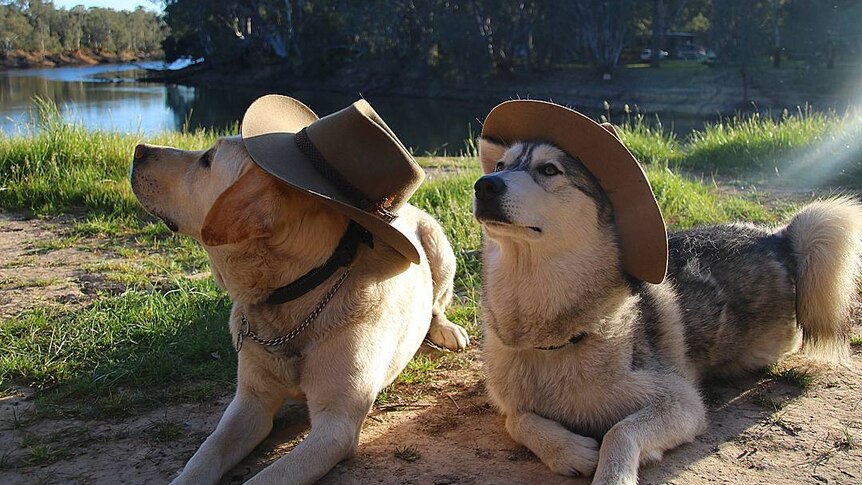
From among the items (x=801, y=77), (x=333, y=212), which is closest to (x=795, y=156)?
Answer: (x=333, y=212)

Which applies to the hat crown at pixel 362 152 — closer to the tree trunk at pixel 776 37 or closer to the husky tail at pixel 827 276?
the husky tail at pixel 827 276

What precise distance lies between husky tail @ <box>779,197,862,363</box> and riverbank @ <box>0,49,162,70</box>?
278 ft

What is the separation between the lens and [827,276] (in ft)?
13.7

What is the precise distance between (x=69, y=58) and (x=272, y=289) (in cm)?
10286

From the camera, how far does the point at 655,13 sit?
48.1 meters

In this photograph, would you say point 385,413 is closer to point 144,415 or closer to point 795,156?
Result: point 144,415

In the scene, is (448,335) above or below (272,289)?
below

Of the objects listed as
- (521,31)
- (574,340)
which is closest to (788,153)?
(574,340)

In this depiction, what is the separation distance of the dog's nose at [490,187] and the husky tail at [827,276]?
2.05m

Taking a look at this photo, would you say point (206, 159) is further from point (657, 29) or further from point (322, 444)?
point (657, 29)

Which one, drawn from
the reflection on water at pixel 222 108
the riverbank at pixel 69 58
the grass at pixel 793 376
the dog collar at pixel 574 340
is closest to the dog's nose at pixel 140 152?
the dog collar at pixel 574 340

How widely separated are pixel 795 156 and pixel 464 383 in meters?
8.07

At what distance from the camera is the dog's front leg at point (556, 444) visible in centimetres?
317

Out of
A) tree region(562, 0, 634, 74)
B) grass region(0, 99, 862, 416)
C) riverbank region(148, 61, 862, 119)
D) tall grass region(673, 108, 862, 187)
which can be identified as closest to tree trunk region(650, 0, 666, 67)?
riverbank region(148, 61, 862, 119)
